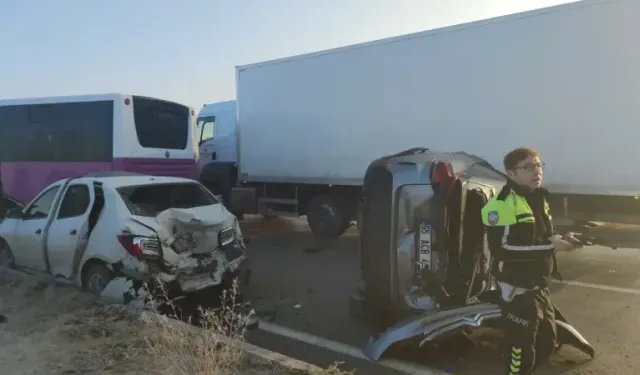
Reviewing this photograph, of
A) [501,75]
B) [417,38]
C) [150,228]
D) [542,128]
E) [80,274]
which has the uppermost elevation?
[417,38]

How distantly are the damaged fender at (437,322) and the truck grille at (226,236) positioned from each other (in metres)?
2.40

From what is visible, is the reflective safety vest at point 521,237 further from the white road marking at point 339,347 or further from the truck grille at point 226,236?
the truck grille at point 226,236

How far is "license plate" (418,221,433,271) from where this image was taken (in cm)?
453

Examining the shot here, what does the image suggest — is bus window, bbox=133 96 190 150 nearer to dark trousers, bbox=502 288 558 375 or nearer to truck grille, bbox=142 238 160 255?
truck grille, bbox=142 238 160 255

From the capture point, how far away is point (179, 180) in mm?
6652

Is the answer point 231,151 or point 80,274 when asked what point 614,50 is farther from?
point 231,151

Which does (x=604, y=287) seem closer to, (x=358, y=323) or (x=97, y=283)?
(x=358, y=323)

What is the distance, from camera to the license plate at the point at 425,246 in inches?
178

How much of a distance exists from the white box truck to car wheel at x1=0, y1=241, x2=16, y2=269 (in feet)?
16.7

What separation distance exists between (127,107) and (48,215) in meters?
4.37

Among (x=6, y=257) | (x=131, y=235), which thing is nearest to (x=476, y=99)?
(x=131, y=235)

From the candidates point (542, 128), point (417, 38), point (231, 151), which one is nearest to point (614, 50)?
point (542, 128)

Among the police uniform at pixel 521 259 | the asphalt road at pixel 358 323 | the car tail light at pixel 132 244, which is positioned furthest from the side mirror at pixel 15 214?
the police uniform at pixel 521 259

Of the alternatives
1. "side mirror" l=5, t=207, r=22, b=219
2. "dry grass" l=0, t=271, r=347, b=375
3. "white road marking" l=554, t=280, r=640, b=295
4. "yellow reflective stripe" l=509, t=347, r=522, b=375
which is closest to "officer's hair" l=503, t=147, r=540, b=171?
"yellow reflective stripe" l=509, t=347, r=522, b=375
